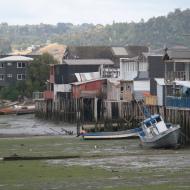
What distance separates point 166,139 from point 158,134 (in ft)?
3.08

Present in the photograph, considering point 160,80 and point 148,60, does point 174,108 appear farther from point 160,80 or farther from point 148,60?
point 148,60

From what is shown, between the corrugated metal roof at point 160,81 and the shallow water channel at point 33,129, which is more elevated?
the corrugated metal roof at point 160,81

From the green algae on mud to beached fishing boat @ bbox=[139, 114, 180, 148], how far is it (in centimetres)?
101

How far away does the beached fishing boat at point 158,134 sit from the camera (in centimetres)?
5066

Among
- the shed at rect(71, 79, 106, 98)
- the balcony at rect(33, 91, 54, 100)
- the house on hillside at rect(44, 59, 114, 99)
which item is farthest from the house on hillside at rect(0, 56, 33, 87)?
the shed at rect(71, 79, 106, 98)

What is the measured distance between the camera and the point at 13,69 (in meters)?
142

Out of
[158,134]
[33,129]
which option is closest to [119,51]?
[33,129]

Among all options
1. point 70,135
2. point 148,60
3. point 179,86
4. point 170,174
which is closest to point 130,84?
point 148,60

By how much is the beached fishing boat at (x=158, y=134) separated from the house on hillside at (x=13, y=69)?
89.1 meters

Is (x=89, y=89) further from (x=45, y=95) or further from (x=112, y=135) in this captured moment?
(x=112, y=135)

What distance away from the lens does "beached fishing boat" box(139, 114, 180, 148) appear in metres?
50.7

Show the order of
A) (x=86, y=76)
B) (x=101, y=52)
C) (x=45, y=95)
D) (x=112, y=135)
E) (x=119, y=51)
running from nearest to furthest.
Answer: (x=112, y=135) → (x=86, y=76) → (x=45, y=95) → (x=119, y=51) → (x=101, y=52)

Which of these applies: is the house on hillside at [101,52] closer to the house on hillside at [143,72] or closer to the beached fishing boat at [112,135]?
the house on hillside at [143,72]

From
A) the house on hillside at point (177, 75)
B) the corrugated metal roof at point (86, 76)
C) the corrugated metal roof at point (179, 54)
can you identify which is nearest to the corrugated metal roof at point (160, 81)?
the house on hillside at point (177, 75)
